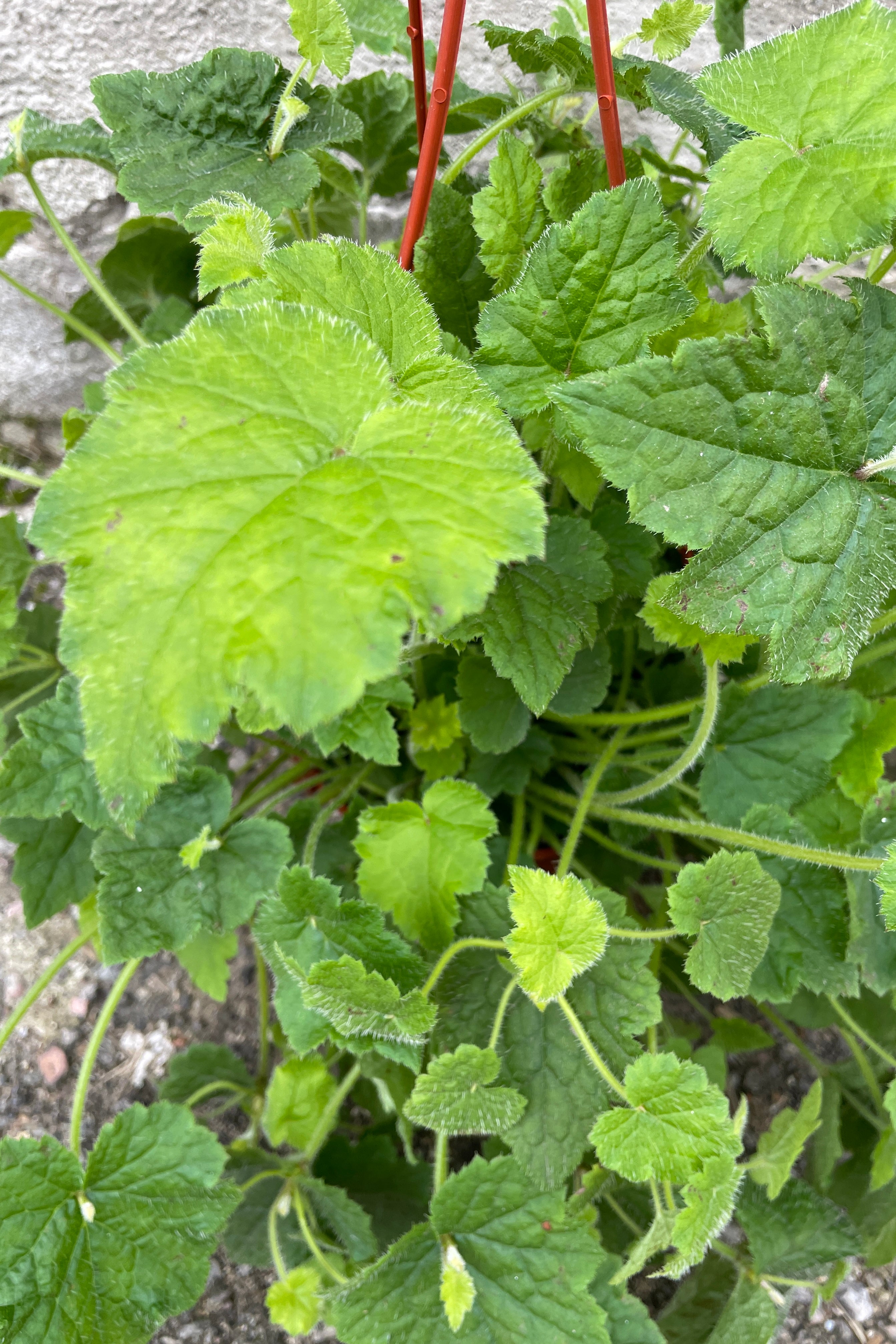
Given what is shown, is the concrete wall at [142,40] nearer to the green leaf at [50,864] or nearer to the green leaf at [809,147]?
the green leaf at [809,147]

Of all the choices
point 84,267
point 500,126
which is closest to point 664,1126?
point 500,126

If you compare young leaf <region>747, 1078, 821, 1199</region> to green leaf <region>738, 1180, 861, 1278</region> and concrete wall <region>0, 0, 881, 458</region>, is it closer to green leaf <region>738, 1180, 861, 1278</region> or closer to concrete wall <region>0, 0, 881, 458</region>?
green leaf <region>738, 1180, 861, 1278</region>

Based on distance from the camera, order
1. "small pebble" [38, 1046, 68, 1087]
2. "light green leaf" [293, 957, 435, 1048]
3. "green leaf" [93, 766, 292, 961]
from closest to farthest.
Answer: "light green leaf" [293, 957, 435, 1048]
"green leaf" [93, 766, 292, 961]
"small pebble" [38, 1046, 68, 1087]

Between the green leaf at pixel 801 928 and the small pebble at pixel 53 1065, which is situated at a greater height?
the green leaf at pixel 801 928

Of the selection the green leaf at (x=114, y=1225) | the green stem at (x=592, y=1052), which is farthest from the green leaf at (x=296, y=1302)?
the green stem at (x=592, y=1052)

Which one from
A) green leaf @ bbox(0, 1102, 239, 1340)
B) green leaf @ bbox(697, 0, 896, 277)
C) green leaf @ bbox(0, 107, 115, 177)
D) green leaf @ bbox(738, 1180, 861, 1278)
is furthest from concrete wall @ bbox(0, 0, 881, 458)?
green leaf @ bbox(738, 1180, 861, 1278)

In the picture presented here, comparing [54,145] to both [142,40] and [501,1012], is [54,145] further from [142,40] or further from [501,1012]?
[501,1012]
